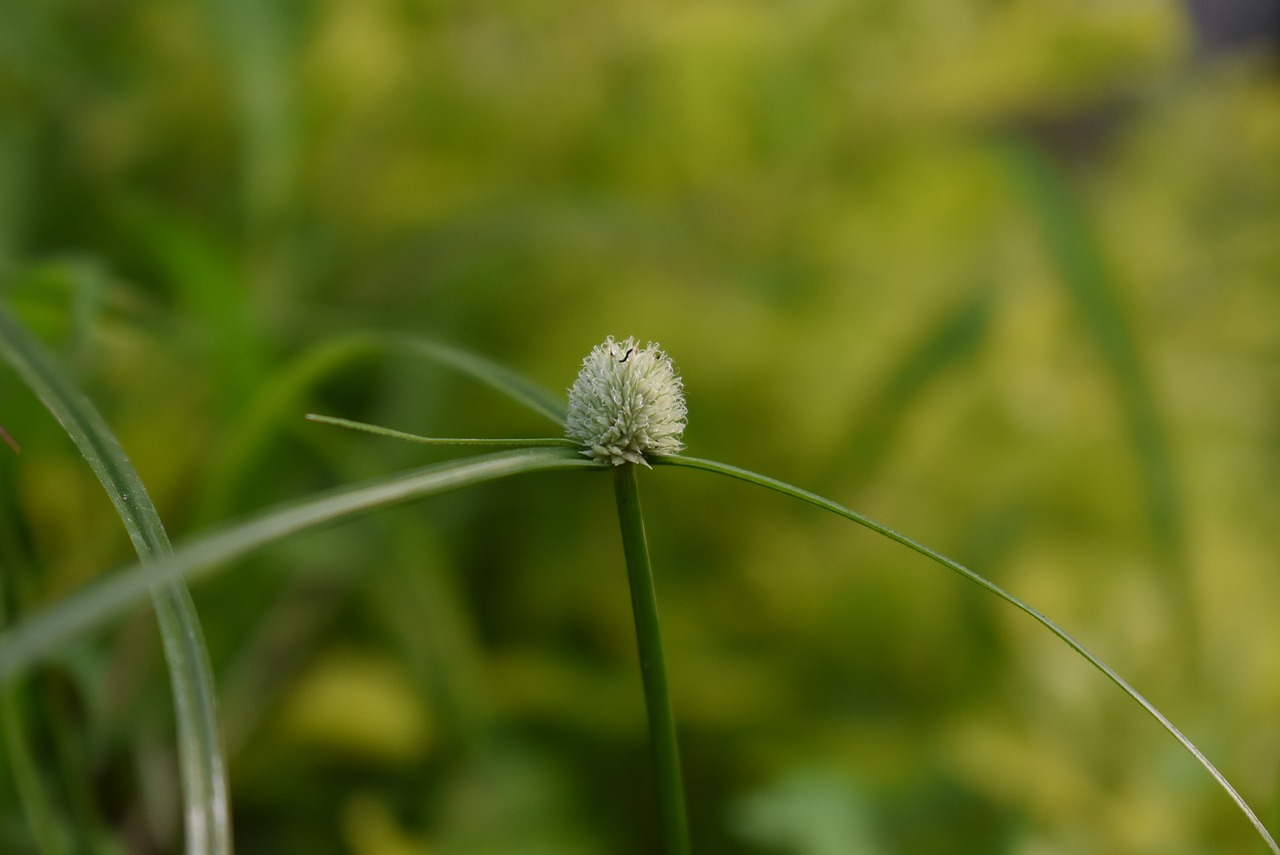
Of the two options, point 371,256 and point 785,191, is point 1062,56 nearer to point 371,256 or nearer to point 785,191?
point 785,191

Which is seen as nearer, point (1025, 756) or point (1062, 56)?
point (1025, 756)

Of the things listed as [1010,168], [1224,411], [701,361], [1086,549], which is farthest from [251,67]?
[1224,411]

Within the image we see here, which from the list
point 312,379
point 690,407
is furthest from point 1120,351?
point 312,379

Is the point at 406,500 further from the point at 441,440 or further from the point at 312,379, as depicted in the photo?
the point at 312,379

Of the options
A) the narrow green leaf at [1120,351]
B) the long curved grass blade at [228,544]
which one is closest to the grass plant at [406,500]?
the long curved grass blade at [228,544]

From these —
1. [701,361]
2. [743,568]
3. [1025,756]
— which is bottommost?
[1025,756]

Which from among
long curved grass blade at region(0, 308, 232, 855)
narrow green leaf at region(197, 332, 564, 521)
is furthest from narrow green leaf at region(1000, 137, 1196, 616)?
long curved grass blade at region(0, 308, 232, 855)
